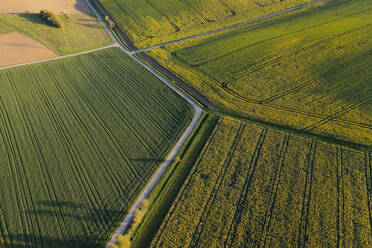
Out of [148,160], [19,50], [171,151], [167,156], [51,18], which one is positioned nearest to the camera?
[148,160]

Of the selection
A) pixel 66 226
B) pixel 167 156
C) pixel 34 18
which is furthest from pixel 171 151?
pixel 34 18

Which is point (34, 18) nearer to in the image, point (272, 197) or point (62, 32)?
point (62, 32)

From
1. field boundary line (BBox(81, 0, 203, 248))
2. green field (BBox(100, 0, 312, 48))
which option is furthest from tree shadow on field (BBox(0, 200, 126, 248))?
green field (BBox(100, 0, 312, 48))

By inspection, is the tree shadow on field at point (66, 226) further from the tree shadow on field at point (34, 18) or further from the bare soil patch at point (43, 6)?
the bare soil patch at point (43, 6)

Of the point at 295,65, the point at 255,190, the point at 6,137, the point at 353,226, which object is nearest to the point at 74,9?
the point at 6,137

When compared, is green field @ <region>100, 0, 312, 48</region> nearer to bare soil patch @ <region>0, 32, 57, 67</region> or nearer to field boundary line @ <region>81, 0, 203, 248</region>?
field boundary line @ <region>81, 0, 203, 248</region>
